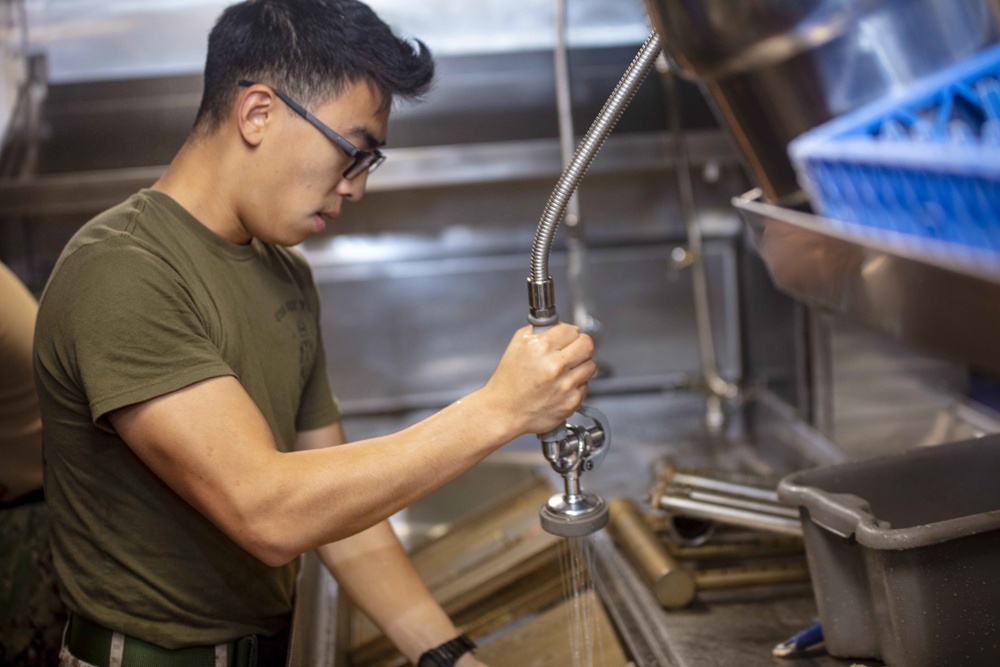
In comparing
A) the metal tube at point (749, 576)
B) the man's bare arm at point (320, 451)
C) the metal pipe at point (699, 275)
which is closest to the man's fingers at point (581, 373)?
the man's bare arm at point (320, 451)

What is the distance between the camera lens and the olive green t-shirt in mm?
1049

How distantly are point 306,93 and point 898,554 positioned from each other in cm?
84

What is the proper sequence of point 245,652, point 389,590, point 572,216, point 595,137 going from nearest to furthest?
point 595,137, point 245,652, point 389,590, point 572,216

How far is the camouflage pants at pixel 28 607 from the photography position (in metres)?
1.59

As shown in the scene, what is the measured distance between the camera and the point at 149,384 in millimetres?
1025

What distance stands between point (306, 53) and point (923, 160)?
77cm

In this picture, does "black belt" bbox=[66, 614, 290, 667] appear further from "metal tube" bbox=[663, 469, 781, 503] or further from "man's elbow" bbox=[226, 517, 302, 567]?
"metal tube" bbox=[663, 469, 781, 503]

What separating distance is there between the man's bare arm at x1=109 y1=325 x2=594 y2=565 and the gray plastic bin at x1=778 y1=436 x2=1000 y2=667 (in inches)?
13.9

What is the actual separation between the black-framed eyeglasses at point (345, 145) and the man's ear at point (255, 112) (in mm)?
11

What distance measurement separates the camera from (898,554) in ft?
3.48

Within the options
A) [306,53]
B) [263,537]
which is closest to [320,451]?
[263,537]

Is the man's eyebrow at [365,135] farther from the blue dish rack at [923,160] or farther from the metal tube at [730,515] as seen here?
the metal tube at [730,515]

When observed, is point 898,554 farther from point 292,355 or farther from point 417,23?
point 417,23

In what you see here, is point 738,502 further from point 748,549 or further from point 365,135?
point 365,135
